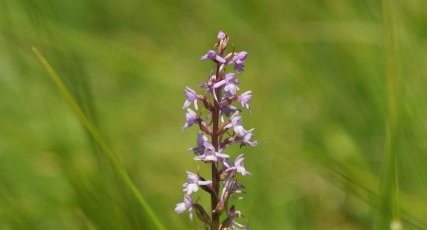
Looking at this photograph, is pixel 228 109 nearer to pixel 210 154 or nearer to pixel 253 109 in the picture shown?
pixel 210 154

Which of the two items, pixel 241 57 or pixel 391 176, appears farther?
pixel 241 57

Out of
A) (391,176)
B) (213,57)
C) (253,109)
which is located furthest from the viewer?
(253,109)

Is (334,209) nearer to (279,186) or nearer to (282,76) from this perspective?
(279,186)

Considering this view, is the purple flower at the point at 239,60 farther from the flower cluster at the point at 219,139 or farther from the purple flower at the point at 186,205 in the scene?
the purple flower at the point at 186,205

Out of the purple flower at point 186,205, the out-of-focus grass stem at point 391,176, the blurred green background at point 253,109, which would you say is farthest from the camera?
the blurred green background at point 253,109

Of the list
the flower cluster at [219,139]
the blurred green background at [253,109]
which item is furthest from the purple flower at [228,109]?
the blurred green background at [253,109]

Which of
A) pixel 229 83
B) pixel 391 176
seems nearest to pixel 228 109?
pixel 229 83
